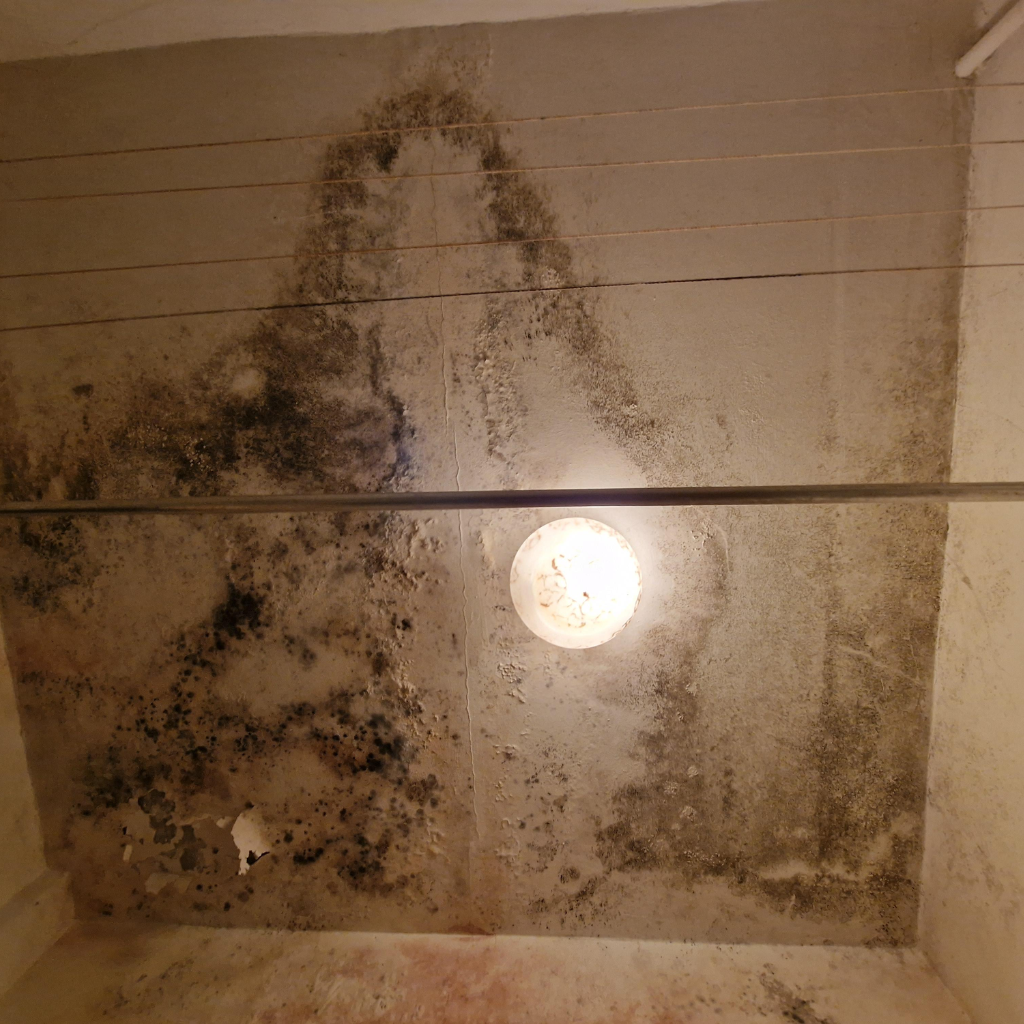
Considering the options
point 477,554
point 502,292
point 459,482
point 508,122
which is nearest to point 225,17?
point 508,122

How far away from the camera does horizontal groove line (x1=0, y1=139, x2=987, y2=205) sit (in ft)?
6.40

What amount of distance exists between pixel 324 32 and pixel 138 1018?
144 inches

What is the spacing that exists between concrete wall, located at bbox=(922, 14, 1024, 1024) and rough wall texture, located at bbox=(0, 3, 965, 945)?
3.7 inches

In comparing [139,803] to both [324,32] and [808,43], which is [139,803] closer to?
[324,32]

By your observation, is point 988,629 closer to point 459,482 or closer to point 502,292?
point 459,482

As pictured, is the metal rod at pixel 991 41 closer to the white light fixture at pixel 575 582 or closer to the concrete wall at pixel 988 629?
the concrete wall at pixel 988 629

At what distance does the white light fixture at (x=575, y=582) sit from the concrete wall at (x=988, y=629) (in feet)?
3.87

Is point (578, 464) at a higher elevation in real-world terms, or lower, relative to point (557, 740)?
higher

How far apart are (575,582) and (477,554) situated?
0.50 metres

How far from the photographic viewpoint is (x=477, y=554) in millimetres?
2234

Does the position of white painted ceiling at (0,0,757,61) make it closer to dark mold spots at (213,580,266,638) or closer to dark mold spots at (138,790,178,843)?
dark mold spots at (213,580,266,638)

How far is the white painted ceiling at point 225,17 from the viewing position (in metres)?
1.93

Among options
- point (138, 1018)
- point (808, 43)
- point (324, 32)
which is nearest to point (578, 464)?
point (808, 43)

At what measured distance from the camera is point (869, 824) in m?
2.27
